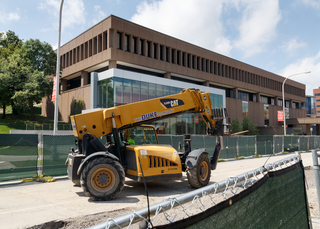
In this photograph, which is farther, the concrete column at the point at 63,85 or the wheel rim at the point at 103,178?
the concrete column at the point at 63,85

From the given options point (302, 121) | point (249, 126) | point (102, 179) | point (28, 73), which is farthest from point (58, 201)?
point (302, 121)

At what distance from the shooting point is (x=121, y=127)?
28.2 ft

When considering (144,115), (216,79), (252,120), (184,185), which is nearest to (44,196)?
(144,115)

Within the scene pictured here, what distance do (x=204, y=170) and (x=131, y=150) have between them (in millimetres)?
2676

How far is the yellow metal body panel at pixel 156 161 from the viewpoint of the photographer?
798 cm

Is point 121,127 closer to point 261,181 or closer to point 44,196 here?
point 44,196

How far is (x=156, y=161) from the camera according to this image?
26.9ft

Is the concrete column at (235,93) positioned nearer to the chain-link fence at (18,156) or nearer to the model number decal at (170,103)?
the model number decal at (170,103)

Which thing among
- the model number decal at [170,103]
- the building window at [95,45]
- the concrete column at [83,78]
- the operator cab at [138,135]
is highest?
the building window at [95,45]

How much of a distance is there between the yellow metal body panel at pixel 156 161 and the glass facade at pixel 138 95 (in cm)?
2328

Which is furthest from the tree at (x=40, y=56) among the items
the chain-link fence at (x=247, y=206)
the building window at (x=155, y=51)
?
the chain-link fence at (x=247, y=206)

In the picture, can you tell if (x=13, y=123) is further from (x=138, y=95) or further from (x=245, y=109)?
(x=245, y=109)

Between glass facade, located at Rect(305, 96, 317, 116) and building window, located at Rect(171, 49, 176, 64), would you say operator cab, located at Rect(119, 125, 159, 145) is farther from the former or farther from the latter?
glass facade, located at Rect(305, 96, 317, 116)

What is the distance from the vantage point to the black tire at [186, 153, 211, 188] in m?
8.62
